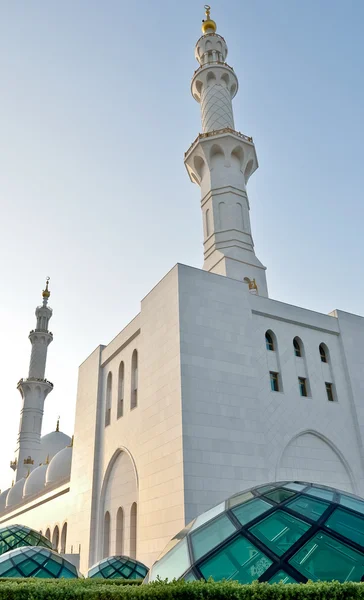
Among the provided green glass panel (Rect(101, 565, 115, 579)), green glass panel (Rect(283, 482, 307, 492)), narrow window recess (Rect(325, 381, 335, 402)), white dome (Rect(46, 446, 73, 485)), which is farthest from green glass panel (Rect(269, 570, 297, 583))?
white dome (Rect(46, 446, 73, 485))

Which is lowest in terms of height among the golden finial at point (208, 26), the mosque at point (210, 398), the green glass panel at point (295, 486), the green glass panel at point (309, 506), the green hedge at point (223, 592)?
the green hedge at point (223, 592)

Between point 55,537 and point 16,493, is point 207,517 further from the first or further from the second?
point 16,493

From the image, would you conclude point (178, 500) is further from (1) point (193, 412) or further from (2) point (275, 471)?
(2) point (275, 471)

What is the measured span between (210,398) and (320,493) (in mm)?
7420

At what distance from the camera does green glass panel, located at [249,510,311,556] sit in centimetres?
461

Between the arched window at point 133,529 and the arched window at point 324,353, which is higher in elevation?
the arched window at point 324,353

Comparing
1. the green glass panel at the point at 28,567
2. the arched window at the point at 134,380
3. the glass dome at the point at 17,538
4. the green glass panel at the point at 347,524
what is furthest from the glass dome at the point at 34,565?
the arched window at the point at 134,380

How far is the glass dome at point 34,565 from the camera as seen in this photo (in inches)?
354

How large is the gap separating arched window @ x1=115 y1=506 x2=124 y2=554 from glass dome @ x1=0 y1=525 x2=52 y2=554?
7.26ft

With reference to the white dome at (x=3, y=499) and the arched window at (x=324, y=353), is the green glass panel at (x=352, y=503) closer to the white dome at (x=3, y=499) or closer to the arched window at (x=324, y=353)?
the arched window at (x=324, y=353)

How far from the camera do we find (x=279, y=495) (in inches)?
224

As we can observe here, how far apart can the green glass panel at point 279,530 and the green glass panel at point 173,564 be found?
2.60 feet

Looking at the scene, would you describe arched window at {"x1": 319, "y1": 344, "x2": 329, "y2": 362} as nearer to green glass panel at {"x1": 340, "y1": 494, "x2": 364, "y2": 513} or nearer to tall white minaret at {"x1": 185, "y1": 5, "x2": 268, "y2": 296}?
tall white minaret at {"x1": 185, "y1": 5, "x2": 268, "y2": 296}

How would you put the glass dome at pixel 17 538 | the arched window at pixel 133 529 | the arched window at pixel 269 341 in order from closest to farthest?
the glass dome at pixel 17 538, the arched window at pixel 133 529, the arched window at pixel 269 341
